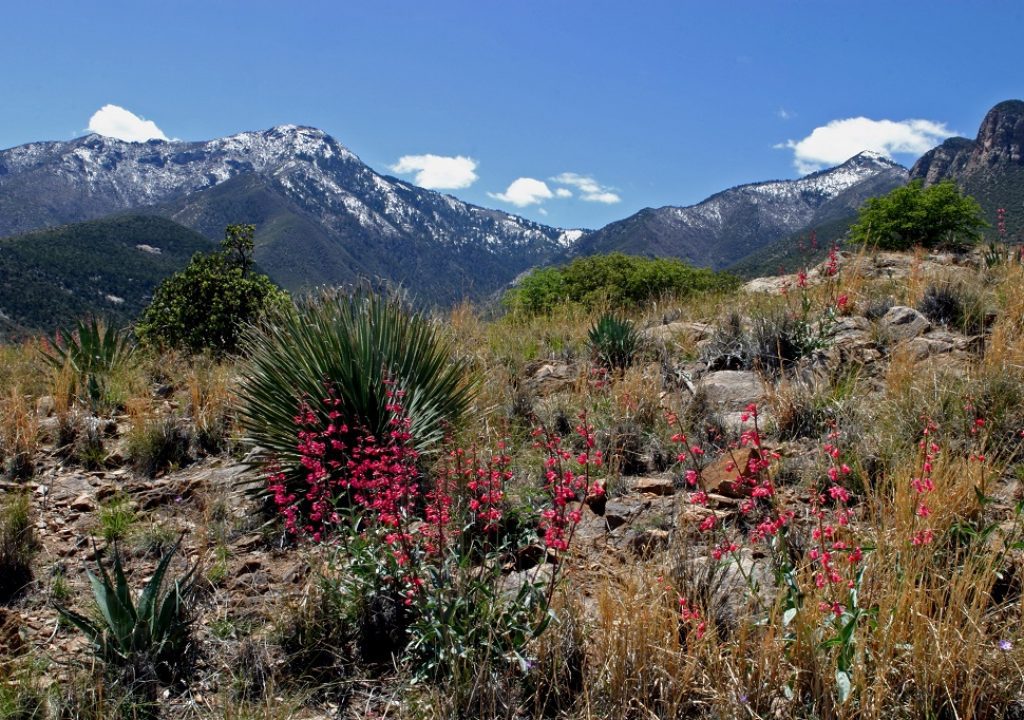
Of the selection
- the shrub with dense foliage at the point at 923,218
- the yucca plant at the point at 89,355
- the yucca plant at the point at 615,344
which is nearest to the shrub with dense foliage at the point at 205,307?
the yucca plant at the point at 89,355

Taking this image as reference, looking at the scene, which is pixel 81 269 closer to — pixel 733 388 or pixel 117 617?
pixel 733 388

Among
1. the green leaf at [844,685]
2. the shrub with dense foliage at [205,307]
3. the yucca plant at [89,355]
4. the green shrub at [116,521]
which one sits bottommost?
the green leaf at [844,685]

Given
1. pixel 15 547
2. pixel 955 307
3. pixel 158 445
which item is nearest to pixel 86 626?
pixel 15 547

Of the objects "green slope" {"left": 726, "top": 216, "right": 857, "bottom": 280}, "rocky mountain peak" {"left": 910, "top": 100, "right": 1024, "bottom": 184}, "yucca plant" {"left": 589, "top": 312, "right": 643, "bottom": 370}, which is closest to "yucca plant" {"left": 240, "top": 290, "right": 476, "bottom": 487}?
"yucca plant" {"left": 589, "top": 312, "right": 643, "bottom": 370}

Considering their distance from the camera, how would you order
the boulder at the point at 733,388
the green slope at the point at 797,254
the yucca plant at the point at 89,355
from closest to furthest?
1. the boulder at the point at 733,388
2. the yucca plant at the point at 89,355
3. the green slope at the point at 797,254

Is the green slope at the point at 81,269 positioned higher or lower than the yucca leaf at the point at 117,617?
higher

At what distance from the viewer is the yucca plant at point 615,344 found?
6238mm

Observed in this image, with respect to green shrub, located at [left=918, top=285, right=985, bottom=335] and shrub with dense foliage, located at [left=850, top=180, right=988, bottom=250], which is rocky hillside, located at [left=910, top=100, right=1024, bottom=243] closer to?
shrub with dense foliage, located at [left=850, top=180, right=988, bottom=250]

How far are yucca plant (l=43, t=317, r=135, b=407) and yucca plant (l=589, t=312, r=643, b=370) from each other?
15.4 ft

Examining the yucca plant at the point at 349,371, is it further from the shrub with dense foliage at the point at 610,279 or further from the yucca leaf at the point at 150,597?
the shrub with dense foliage at the point at 610,279

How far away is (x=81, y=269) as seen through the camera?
10550 cm

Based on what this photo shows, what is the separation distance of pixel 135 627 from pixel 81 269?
124 m

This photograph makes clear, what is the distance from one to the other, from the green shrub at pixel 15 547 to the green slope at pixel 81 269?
265 ft

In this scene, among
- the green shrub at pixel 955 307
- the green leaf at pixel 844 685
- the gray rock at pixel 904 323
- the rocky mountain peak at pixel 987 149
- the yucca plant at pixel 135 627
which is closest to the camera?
the green leaf at pixel 844 685
